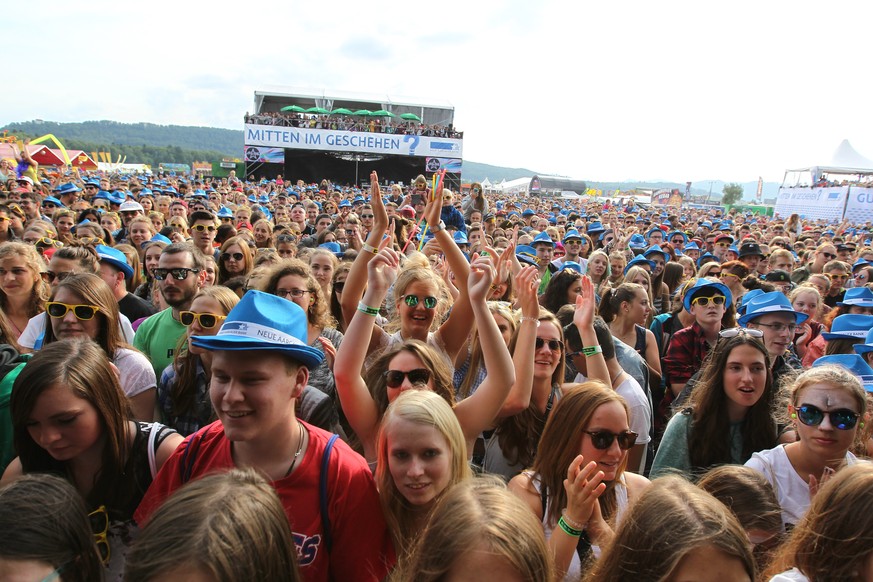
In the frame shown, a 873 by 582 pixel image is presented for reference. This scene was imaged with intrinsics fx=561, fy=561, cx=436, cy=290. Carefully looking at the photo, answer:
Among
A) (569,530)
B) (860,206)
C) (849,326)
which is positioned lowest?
(569,530)

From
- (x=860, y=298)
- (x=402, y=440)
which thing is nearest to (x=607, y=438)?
(x=402, y=440)

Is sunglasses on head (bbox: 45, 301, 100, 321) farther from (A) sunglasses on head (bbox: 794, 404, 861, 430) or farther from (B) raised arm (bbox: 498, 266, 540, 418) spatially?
(A) sunglasses on head (bbox: 794, 404, 861, 430)

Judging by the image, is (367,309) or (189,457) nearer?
(189,457)

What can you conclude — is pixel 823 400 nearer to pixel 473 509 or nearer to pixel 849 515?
pixel 849 515

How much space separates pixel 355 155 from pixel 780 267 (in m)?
31.8

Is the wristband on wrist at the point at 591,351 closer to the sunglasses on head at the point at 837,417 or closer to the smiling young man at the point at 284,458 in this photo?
the sunglasses on head at the point at 837,417

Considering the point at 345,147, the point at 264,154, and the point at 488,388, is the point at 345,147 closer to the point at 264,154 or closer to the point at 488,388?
the point at 264,154

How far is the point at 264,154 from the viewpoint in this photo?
33.9 metres

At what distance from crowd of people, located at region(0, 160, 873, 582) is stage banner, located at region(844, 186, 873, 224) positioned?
26946 millimetres

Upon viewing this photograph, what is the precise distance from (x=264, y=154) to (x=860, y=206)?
31.3 metres

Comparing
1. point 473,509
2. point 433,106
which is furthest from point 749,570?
point 433,106

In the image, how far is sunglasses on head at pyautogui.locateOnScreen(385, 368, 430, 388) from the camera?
259 centimetres

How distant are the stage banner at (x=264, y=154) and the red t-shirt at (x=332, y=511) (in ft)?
113

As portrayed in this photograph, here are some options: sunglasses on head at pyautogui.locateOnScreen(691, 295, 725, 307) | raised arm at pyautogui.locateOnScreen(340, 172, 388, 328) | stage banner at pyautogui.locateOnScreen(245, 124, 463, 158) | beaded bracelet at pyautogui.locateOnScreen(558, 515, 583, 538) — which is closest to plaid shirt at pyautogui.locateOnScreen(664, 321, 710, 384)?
sunglasses on head at pyautogui.locateOnScreen(691, 295, 725, 307)
